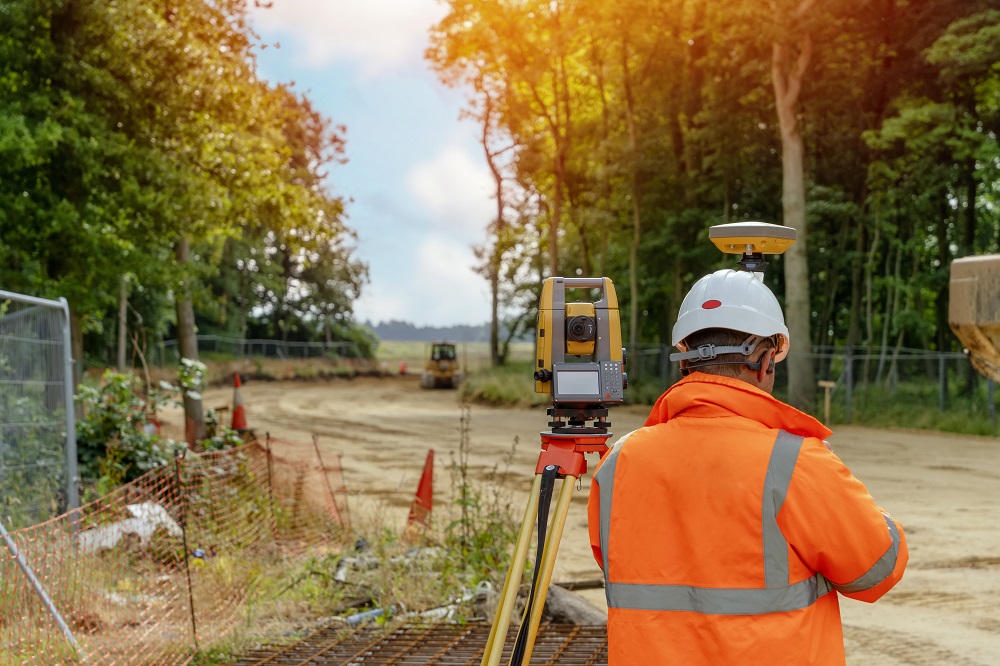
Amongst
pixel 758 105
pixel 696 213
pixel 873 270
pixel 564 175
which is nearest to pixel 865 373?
pixel 873 270

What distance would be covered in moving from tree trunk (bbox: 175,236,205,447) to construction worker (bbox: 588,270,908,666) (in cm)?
1222

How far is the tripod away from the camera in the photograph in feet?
9.42

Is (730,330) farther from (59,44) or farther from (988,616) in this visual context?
(59,44)

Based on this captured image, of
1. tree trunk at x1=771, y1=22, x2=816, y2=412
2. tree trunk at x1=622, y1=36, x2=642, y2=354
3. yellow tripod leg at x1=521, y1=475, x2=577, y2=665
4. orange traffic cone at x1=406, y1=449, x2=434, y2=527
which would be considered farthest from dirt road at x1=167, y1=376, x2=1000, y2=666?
tree trunk at x1=622, y1=36, x2=642, y2=354

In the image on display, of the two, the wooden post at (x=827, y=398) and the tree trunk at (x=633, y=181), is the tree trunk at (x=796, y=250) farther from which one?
the tree trunk at (x=633, y=181)

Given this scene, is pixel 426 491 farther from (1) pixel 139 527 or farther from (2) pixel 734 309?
(2) pixel 734 309

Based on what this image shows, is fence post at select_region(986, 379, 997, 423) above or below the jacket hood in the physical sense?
below

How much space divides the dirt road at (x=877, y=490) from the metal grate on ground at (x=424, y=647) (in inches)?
54.4

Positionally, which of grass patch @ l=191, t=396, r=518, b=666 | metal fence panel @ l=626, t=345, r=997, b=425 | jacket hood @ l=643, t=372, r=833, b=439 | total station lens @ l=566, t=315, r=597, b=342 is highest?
total station lens @ l=566, t=315, r=597, b=342

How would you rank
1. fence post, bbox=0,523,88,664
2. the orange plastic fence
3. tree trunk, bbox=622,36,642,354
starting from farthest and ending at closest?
tree trunk, bbox=622,36,642,354, the orange plastic fence, fence post, bbox=0,523,88,664

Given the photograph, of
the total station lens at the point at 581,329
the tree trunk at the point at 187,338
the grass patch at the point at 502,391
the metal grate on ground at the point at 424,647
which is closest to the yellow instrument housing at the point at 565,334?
the total station lens at the point at 581,329

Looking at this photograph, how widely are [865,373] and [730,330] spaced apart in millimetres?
21028

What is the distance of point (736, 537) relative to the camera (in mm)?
2260

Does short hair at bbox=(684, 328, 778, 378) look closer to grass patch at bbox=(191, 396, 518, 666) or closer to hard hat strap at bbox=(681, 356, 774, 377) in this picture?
hard hat strap at bbox=(681, 356, 774, 377)
